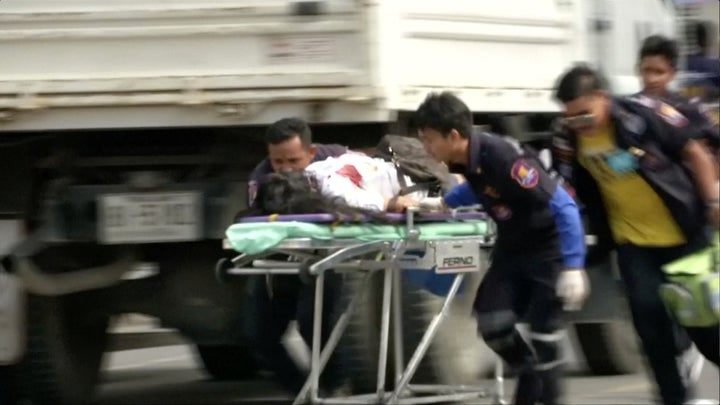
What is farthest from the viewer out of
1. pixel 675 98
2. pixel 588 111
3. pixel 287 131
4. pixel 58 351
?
pixel 58 351

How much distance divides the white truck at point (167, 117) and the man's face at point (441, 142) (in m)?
0.99

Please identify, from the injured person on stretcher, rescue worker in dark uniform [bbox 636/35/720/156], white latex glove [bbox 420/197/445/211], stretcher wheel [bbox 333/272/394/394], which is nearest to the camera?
the injured person on stretcher

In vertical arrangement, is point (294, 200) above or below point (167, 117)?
below

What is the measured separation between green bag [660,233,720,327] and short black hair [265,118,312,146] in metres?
1.65

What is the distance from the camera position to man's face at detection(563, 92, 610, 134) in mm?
7086

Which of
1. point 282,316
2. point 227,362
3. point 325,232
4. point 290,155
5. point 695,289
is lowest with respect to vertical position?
point 227,362

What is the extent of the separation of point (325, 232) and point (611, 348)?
3789mm

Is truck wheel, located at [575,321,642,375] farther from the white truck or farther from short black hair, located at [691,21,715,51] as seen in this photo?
short black hair, located at [691,21,715,51]

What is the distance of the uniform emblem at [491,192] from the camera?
279 inches

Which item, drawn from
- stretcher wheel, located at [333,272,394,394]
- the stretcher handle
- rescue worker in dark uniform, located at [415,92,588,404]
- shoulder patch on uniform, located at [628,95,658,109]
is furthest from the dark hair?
shoulder patch on uniform, located at [628,95,658,109]

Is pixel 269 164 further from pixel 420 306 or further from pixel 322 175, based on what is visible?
pixel 420 306

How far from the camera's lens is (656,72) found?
8008mm

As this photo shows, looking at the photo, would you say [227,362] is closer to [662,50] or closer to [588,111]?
[662,50]

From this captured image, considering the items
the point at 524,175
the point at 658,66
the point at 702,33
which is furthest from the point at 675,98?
the point at 702,33
